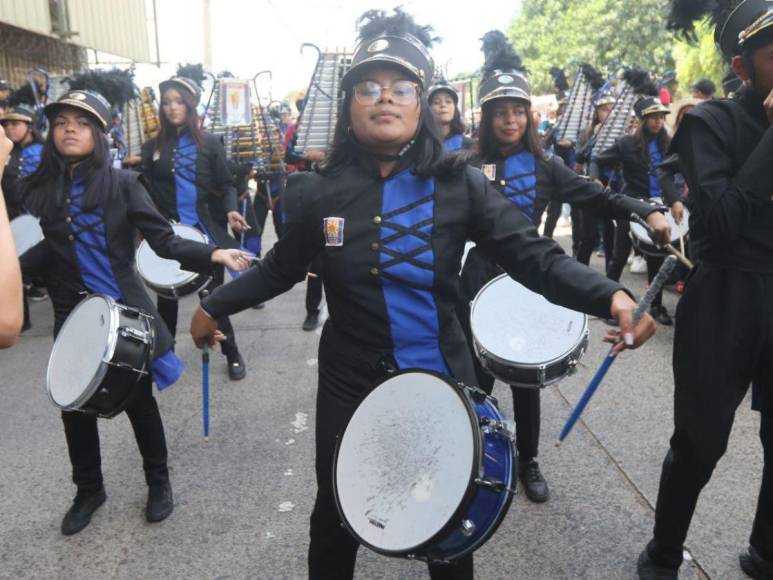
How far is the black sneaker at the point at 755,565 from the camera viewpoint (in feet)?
8.98

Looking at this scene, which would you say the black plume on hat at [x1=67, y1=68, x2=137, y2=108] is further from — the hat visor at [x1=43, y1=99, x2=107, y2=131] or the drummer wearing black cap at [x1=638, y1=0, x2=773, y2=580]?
the drummer wearing black cap at [x1=638, y1=0, x2=773, y2=580]

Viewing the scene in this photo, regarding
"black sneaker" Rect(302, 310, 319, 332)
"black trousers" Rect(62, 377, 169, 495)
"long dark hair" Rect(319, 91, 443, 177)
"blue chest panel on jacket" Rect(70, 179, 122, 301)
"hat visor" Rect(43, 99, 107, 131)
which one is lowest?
"black sneaker" Rect(302, 310, 319, 332)

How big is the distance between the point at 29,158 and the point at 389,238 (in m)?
6.42

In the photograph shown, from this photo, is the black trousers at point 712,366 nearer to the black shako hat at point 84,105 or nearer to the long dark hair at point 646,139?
the black shako hat at point 84,105

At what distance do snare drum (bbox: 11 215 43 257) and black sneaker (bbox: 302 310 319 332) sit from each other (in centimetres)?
255

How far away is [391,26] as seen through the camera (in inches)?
88.8

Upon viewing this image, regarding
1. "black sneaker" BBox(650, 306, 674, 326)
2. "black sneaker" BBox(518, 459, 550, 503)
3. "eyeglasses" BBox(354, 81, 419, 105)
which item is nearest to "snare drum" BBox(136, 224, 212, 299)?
"black sneaker" BBox(518, 459, 550, 503)

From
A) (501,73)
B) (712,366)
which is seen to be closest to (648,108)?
(501,73)

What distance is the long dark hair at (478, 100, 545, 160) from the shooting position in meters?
3.61

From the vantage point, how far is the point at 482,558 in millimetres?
2998

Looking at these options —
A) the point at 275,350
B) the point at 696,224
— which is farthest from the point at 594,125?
the point at 696,224

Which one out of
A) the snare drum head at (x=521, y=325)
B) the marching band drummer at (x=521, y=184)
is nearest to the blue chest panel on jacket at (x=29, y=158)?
the marching band drummer at (x=521, y=184)

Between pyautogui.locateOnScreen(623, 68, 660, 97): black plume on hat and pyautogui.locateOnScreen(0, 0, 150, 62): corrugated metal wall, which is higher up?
pyautogui.locateOnScreen(0, 0, 150, 62): corrugated metal wall

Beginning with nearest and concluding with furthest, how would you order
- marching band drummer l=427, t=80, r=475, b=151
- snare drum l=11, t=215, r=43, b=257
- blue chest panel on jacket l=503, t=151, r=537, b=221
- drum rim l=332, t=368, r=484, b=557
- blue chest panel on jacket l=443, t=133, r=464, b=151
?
drum rim l=332, t=368, r=484, b=557, blue chest panel on jacket l=503, t=151, r=537, b=221, snare drum l=11, t=215, r=43, b=257, blue chest panel on jacket l=443, t=133, r=464, b=151, marching band drummer l=427, t=80, r=475, b=151
